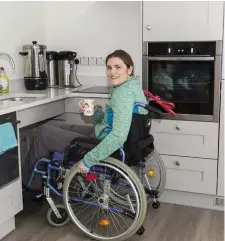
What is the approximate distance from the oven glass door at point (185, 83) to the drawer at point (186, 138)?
0.10m

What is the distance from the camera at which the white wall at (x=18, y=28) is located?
3258mm

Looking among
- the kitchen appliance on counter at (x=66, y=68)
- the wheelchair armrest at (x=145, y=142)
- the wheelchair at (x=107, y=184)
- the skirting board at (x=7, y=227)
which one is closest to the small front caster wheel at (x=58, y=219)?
the wheelchair at (x=107, y=184)

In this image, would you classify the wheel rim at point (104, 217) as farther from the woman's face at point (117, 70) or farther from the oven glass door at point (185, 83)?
the oven glass door at point (185, 83)

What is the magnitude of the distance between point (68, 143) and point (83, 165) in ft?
1.25

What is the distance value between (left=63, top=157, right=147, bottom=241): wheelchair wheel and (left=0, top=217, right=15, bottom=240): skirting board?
1.38 ft

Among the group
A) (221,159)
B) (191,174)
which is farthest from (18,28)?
(221,159)

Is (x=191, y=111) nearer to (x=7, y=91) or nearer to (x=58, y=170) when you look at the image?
(x=58, y=170)

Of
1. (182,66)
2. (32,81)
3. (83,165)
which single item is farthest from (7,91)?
(182,66)

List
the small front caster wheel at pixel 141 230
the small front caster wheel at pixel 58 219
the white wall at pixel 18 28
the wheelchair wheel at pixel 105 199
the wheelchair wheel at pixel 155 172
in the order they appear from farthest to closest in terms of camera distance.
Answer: the white wall at pixel 18 28 → the wheelchair wheel at pixel 155 172 → the small front caster wheel at pixel 58 219 → the small front caster wheel at pixel 141 230 → the wheelchair wheel at pixel 105 199

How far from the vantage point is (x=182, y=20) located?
2.78m

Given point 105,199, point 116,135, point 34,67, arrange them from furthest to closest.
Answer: point 34,67
point 105,199
point 116,135

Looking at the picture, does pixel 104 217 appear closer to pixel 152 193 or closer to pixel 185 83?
pixel 152 193

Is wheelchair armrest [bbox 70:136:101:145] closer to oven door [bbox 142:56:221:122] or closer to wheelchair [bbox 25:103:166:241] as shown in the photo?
wheelchair [bbox 25:103:166:241]

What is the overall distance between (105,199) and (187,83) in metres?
1.06
